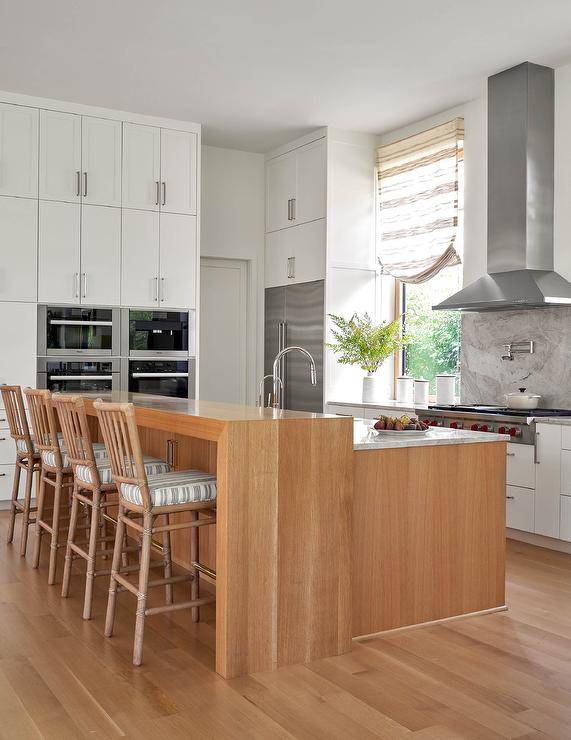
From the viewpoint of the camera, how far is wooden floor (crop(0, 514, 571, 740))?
7.79 ft

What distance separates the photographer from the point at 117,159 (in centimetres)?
632

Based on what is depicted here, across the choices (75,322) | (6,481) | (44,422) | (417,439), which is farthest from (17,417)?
(417,439)

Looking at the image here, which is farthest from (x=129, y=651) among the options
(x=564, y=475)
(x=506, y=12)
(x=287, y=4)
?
(x=506, y=12)

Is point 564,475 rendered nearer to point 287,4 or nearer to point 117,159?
point 287,4

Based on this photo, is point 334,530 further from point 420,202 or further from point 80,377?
point 420,202

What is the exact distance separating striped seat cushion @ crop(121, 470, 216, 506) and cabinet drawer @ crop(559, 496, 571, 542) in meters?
2.39

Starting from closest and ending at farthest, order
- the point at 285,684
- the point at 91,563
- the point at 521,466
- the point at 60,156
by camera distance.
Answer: the point at 285,684, the point at 91,563, the point at 521,466, the point at 60,156

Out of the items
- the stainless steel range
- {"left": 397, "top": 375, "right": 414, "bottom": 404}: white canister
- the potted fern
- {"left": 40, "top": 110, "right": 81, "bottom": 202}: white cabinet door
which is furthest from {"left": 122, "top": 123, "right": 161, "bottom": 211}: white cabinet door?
the stainless steel range

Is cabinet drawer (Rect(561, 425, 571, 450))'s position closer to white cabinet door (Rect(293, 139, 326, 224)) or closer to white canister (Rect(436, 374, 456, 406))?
white canister (Rect(436, 374, 456, 406))

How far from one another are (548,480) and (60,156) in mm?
4214

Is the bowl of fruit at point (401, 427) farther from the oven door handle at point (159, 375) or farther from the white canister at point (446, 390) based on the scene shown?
the oven door handle at point (159, 375)

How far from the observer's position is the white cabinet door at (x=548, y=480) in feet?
15.2

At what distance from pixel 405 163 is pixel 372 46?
1.72 meters

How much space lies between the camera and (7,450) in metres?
5.88
